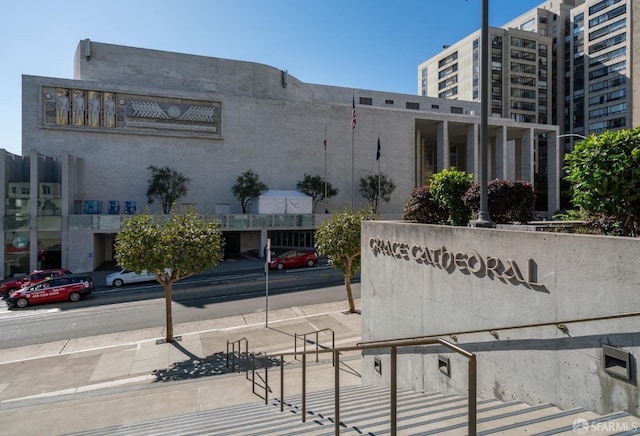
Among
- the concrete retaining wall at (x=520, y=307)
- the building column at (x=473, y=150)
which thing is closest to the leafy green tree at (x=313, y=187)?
the building column at (x=473, y=150)

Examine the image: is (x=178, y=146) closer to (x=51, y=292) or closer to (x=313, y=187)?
(x=313, y=187)

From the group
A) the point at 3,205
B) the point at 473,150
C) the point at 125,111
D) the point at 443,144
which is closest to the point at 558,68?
the point at 473,150

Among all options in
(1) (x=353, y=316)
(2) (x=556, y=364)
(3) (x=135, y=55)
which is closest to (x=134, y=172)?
(3) (x=135, y=55)

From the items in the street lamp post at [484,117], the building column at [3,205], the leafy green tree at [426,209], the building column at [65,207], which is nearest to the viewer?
the street lamp post at [484,117]

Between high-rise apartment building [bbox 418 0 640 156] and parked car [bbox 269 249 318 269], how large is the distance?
49.0m

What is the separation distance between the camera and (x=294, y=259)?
91.8ft

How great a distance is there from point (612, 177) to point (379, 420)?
4949 millimetres

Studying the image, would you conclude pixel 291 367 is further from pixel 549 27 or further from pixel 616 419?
pixel 549 27

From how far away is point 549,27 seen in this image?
6925cm

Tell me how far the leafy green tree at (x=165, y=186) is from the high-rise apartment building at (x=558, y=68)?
51713mm

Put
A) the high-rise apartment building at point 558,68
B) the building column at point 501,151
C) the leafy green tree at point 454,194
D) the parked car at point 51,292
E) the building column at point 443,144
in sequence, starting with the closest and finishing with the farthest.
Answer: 1. the leafy green tree at point 454,194
2. the parked car at point 51,292
3. the building column at point 443,144
4. the building column at point 501,151
5. the high-rise apartment building at point 558,68

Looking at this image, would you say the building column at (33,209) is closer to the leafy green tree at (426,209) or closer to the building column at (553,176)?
Result: the leafy green tree at (426,209)

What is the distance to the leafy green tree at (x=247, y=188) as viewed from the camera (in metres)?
36.2

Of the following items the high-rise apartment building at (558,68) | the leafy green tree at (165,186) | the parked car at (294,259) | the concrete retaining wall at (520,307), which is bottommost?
the parked car at (294,259)
